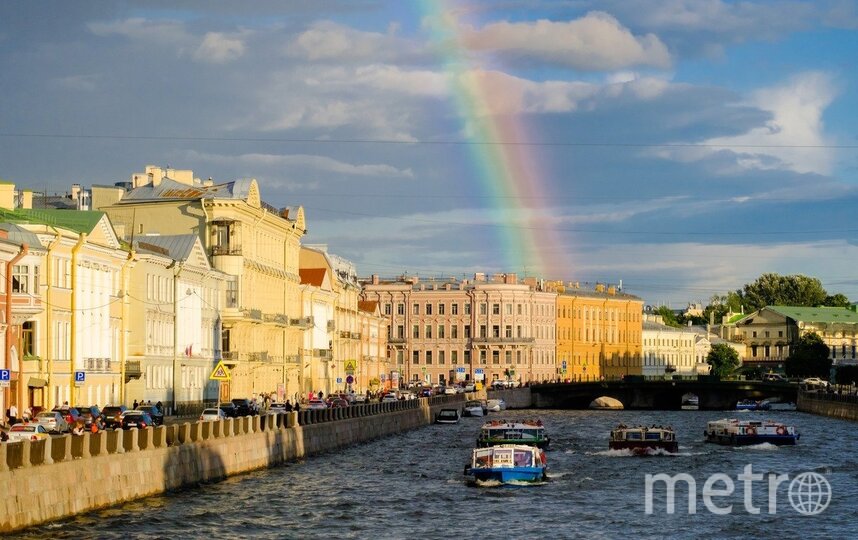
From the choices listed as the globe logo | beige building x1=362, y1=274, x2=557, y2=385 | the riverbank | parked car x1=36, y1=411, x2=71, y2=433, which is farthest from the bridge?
parked car x1=36, y1=411, x2=71, y2=433

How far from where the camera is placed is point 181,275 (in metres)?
90.3

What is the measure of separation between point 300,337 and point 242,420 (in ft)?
211

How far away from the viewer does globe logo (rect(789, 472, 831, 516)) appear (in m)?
49.2

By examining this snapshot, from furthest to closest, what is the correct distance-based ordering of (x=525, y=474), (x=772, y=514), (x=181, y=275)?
(x=181, y=275) < (x=525, y=474) < (x=772, y=514)

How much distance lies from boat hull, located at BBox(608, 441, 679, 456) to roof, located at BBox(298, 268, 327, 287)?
2257 inches

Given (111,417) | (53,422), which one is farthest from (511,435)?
(53,422)

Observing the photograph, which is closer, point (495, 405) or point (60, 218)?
point (60, 218)

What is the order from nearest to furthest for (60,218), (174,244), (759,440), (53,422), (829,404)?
(53,422) → (60,218) → (759,440) → (174,244) → (829,404)

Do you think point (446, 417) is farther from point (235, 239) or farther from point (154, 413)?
point (154, 413)

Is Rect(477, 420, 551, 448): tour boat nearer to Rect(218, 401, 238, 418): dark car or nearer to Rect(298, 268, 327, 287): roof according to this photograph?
Rect(218, 401, 238, 418): dark car

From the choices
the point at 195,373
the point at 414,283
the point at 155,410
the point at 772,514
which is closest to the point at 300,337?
the point at 195,373

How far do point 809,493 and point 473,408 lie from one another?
69.3 m

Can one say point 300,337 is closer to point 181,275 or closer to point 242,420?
point 181,275

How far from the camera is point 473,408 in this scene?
408ft
